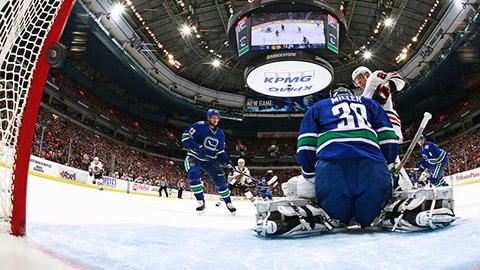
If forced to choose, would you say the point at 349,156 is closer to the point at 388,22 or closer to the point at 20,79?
the point at 20,79

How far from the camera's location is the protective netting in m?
1.41

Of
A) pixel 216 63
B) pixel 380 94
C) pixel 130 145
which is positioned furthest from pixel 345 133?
pixel 130 145

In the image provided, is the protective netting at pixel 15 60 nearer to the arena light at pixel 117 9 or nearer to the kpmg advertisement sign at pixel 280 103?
the arena light at pixel 117 9

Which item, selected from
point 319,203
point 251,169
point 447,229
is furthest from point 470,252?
point 251,169

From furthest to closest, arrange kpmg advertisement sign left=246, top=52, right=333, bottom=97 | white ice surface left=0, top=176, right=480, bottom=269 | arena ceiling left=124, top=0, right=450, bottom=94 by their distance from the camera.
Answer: arena ceiling left=124, top=0, right=450, bottom=94 → kpmg advertisement sign left=246, top=52, right=333, bottom=97 → white ice surface left=0, top=176, right=480, bottom=269

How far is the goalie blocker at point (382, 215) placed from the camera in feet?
7.06

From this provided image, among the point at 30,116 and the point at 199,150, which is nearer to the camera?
the point at 30,116

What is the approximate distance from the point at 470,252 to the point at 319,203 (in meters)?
1.22

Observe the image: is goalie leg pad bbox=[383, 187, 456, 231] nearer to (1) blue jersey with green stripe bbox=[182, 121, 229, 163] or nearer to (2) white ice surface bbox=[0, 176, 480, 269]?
(2) white ice surface bbox=[0, 176, 480, 269]

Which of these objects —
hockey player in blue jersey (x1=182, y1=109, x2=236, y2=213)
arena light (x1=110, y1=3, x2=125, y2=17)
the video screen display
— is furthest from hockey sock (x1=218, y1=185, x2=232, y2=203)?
arena light (x1=110, y1=3, x2=125, y2=17)

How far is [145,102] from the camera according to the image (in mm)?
28250

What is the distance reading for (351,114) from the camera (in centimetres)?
259

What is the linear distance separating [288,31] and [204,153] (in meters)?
8.62

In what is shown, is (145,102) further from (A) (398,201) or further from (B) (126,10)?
(A) (398,201)
